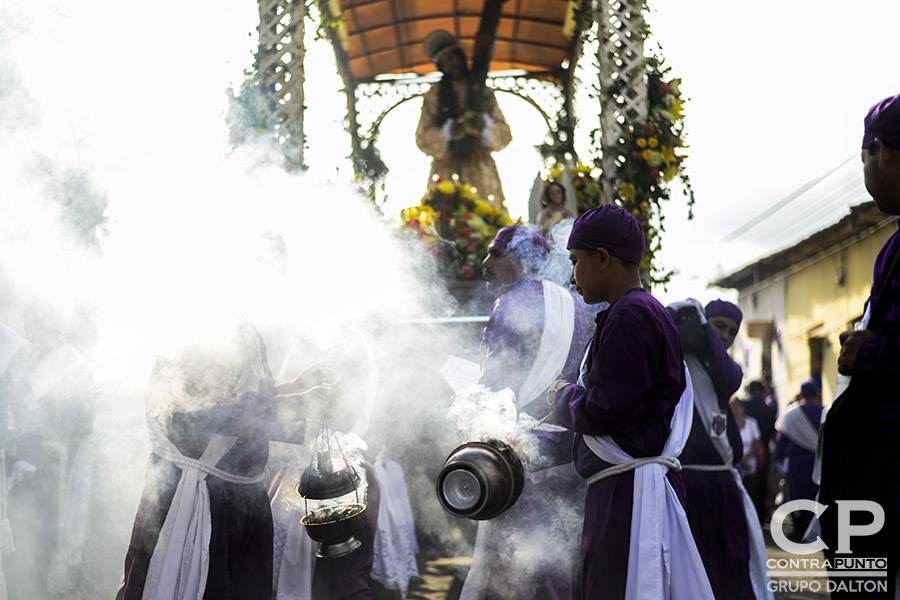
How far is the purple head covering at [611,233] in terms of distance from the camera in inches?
104

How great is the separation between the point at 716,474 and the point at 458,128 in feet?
19.8

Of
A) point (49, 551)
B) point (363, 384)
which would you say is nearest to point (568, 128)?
point (363, 384)

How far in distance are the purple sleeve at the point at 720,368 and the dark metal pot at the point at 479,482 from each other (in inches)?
59.9

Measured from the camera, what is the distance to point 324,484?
2.88 meters

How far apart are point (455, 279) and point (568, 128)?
11.9 ft

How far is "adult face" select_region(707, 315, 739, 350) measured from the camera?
4.47 meters

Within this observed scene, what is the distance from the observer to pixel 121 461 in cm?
484

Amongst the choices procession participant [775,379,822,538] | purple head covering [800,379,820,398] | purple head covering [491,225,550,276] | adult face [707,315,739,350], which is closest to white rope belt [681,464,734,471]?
adult face [707,315,739,350]

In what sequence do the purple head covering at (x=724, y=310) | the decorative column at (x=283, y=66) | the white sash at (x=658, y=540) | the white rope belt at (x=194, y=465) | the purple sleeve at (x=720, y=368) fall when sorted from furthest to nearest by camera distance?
the decorative column at (x=283, y=66)
the purple head covering at (x=724, y=310)
the purple sleeve at (x=720, y=368)
the white rope belt at (x=194, y=465)
the white sash at (x=658, y=540)

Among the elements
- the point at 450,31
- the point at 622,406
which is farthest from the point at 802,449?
the point at 450,31

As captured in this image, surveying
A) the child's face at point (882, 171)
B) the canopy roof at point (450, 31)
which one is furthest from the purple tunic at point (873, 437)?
the canopy roof at point (450, 31)

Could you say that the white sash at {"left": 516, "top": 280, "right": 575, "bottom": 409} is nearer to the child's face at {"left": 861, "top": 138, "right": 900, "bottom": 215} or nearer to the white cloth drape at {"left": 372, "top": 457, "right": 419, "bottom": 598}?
the child's face at {"left": 861, "top": 138, "right": 900, "bottom": 215}

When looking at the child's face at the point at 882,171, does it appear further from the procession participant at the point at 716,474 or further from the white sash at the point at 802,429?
the white sash at the point at 802,429

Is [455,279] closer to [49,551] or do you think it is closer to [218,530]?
[49,551]
